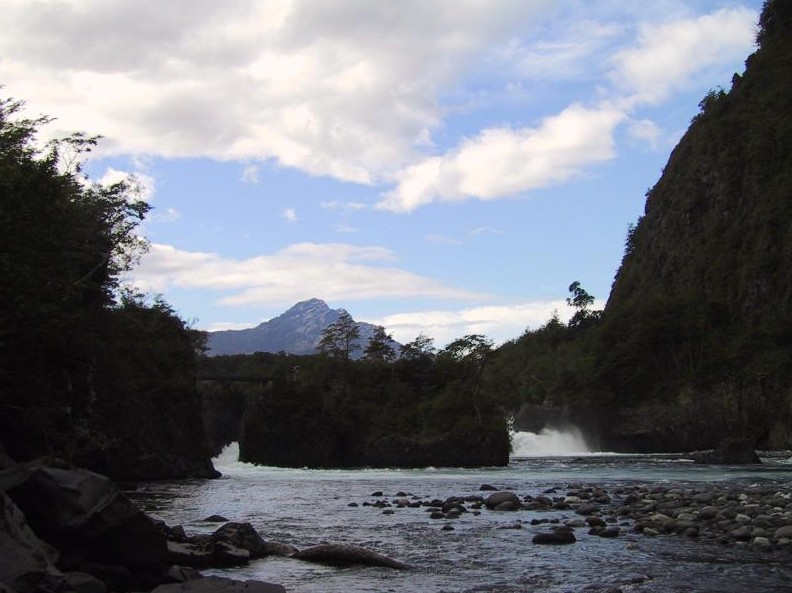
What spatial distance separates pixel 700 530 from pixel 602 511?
5567 mm

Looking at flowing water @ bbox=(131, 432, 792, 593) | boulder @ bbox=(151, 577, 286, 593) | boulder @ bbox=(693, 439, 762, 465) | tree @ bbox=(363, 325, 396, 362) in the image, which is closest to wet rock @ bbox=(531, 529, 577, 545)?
flowing water @ bbox=(131, 432, 792, 593)

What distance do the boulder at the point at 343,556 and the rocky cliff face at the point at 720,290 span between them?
7358 cm

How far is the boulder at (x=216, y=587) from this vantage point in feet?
39.0

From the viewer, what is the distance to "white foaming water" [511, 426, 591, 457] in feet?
339

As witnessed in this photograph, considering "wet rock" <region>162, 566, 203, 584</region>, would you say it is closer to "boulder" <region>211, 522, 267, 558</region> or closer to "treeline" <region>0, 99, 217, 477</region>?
"boulder" <region>211, 522, 267, 558</region>

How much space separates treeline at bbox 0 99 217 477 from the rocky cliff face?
5997 centimetres

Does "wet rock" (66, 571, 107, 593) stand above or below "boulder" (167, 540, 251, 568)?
above

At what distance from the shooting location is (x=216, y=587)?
39.3ft

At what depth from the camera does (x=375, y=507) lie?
99.7 ft

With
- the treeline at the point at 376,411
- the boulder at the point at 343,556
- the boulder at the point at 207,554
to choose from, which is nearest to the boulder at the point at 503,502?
the boulder at the point at 343,556

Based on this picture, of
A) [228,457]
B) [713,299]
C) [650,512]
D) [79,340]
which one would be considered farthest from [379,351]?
[650,512]

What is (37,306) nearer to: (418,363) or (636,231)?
(418,363)

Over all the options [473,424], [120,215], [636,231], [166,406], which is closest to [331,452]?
[473,424]

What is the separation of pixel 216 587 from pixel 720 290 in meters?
105
